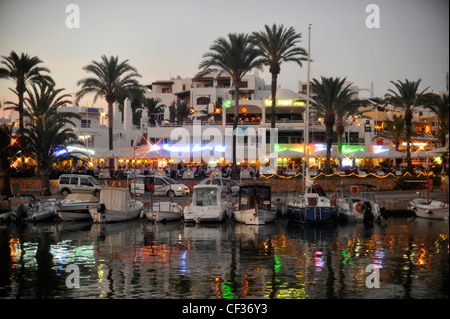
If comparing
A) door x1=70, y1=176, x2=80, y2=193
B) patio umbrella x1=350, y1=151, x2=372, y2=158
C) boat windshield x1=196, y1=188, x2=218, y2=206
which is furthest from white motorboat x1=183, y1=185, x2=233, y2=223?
patio umbrella x1=350, y1=151, x2=372, y2=158

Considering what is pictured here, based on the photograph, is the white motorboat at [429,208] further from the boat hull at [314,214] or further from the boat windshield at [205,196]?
the boat windshield at [205,196]

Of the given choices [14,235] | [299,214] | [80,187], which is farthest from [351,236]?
[80,187]

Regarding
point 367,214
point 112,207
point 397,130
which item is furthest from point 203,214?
point 397,130

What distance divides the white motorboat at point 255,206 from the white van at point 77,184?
1342cm

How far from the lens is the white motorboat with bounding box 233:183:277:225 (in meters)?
36.6

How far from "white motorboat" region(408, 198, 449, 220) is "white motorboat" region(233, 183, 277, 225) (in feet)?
31.8

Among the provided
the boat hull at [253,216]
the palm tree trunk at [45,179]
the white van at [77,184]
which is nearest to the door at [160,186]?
the white van at [77,184]

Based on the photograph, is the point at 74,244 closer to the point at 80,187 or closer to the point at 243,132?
the point at 80,187

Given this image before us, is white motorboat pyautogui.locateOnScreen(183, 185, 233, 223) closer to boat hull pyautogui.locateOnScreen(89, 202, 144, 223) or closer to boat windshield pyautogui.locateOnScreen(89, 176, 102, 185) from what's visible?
boat hull pyautogui.locateOnScreen(89, 202, 144, 223)

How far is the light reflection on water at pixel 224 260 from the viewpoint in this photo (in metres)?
19.8

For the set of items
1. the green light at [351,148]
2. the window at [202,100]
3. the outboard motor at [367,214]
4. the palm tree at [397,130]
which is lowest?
the outboard motor at [367,214]

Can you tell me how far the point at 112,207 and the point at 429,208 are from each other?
21.3 m

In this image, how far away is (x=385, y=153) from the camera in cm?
5712
